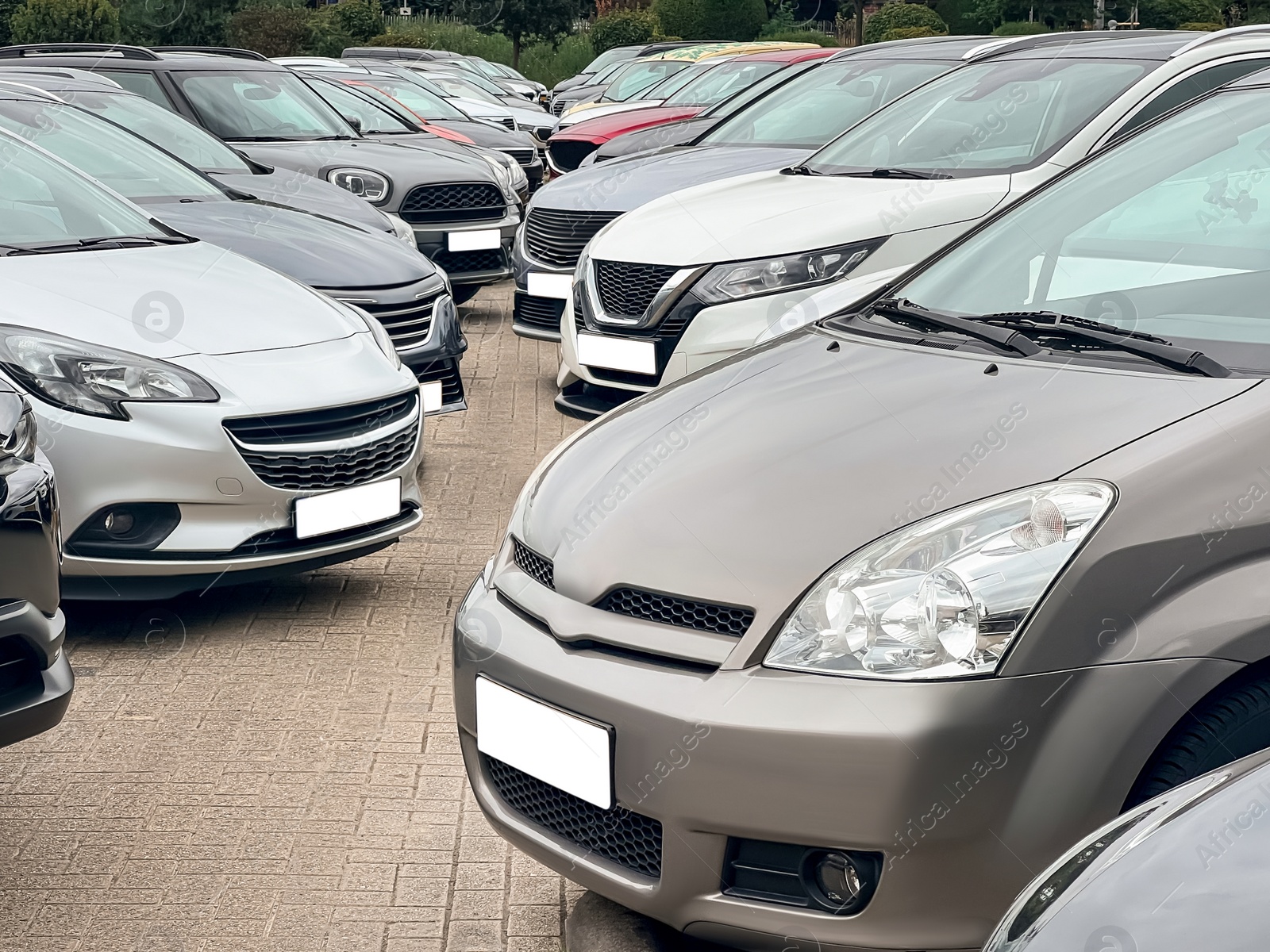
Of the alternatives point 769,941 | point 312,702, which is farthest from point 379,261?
point 769,941

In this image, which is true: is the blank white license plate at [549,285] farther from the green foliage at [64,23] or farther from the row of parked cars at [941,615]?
the green foliage at [64,23]

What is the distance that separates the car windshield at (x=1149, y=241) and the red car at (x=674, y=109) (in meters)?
10.2

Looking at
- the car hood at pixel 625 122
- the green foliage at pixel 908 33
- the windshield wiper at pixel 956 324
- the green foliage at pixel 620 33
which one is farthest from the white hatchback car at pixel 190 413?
the green foliage at pixel 620 33

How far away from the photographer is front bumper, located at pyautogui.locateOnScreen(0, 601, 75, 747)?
9.50 ft

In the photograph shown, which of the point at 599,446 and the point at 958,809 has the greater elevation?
the point at 599,446

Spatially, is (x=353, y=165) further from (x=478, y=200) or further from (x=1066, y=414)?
(x=1066, y=414)

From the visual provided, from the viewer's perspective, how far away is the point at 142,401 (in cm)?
427

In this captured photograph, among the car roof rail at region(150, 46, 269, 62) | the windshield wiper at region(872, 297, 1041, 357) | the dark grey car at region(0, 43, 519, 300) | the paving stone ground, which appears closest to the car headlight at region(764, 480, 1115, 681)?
the windshield wiper at region(872, 297, 1041, 357)

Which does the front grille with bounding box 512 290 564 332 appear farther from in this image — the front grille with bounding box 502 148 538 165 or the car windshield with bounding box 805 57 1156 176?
the front grille with bounding box 502 148 538 165

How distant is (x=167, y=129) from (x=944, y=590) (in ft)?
21.5

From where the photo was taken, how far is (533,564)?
2.84m

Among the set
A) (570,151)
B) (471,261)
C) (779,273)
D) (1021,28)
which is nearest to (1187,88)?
(779,273)

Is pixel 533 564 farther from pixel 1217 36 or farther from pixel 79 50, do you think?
pixel 79 50

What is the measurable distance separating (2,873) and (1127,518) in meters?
2.48
